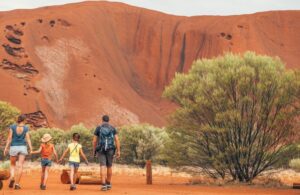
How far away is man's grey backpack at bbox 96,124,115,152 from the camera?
1419 cm

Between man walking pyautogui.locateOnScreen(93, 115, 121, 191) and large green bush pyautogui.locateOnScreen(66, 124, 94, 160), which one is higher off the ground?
large green bush pyautogui.locateOnScreen(66, 124, 94, 160)

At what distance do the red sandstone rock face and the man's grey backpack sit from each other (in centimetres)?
5277

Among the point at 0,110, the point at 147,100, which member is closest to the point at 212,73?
the point at 0,110

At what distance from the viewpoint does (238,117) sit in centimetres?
2067

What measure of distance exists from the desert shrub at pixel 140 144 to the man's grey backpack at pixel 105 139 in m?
27.1

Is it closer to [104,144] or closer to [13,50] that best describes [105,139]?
[104,144]

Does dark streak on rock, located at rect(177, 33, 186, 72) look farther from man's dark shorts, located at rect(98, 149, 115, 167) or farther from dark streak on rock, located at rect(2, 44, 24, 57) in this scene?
man's dark shorts, located at rect(98, 149, 115, 167)

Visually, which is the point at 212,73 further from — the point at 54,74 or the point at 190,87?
the point at 54,74

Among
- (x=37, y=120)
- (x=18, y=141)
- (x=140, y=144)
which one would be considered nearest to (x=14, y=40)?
(x=37, y=120)

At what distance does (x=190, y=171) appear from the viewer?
22.3 metres

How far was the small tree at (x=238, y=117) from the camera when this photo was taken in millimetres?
20812

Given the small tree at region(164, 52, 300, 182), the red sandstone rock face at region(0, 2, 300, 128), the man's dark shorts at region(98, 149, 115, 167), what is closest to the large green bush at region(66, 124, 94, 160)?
the red sandstone rock face at region(0, 2, 300, 128)

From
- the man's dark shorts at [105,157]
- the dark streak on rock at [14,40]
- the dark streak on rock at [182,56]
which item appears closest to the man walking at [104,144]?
the man's dark shorts at [105,157]

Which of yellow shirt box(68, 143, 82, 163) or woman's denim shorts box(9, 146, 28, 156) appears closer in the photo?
woman's denim shorts box(9, 146, 28, 156)
